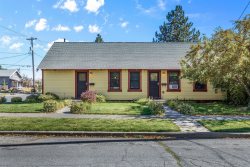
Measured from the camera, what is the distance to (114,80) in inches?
1113

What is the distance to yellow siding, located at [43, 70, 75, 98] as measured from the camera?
92.4 feet

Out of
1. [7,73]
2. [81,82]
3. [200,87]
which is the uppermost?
[7,73]

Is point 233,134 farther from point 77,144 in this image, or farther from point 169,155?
point 77,144

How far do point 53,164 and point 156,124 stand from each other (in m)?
6.69

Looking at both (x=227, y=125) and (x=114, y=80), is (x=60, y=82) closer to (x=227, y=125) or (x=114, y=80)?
(x=114, y=80)

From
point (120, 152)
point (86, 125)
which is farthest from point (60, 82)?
point (120, 152)

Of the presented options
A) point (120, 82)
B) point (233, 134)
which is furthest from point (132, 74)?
point (233, 134)

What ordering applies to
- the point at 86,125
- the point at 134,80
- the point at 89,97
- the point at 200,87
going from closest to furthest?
the point at 86,125, the point at 89,97, the point at 200,87, the point at 134,80

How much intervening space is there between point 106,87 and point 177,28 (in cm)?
3862

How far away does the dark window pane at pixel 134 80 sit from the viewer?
28.1 metres

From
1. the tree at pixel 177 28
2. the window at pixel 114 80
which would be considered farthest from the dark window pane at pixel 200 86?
the tree at pixel 177 28

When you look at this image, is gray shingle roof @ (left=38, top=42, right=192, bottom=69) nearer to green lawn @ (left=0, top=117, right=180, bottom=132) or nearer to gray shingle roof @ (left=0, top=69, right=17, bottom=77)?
green lawn @ (left=0, top=117, right=180, bottom=132)

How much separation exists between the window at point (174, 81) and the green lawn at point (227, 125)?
41.4 ft

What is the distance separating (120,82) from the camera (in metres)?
28.1
